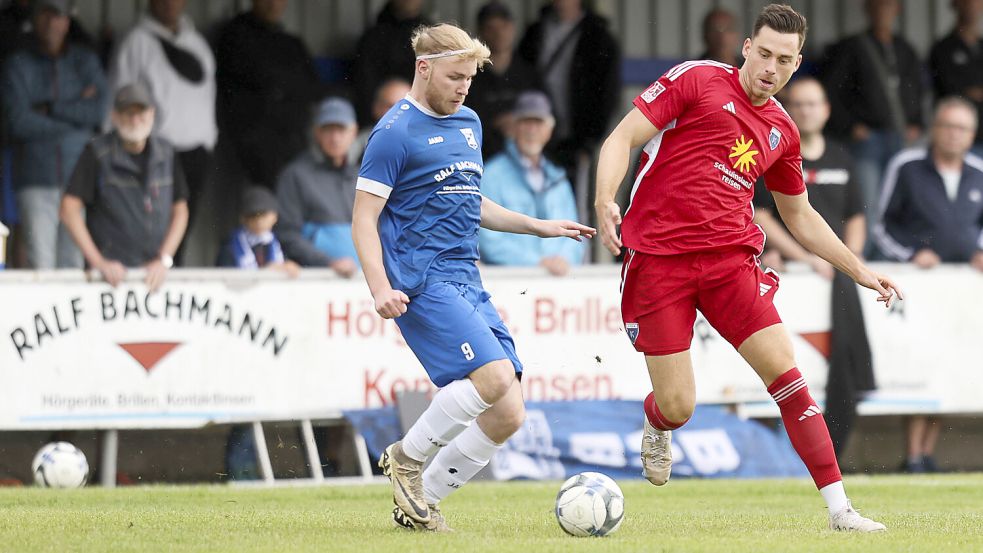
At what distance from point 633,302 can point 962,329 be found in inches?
235

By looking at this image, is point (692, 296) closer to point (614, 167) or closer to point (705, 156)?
point (705, 156)

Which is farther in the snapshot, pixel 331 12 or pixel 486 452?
pixel 331 12

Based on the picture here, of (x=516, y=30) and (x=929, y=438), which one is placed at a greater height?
(x=516, y=30)

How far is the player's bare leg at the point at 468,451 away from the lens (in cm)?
726

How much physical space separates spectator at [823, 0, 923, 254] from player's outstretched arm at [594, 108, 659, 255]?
275 inches

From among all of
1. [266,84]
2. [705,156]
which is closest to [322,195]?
[266,84]

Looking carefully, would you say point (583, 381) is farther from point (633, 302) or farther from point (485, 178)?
point (633, 302)

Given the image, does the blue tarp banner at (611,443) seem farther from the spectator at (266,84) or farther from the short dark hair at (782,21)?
the short dark hair at (782,21)

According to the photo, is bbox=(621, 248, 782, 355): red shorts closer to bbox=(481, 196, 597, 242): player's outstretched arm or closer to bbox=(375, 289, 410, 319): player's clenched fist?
bbox=(481, 196, 597, 242): player's outstretched arm

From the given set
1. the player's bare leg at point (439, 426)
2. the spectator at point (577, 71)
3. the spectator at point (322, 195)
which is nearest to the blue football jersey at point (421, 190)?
the player's bare leg at point (439, 426)

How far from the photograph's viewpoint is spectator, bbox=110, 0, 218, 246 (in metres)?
12.6

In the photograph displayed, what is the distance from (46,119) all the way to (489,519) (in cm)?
587

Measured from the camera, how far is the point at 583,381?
12164 mm

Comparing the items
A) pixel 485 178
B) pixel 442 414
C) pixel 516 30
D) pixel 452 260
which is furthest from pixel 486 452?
pixel 516 30
